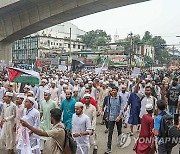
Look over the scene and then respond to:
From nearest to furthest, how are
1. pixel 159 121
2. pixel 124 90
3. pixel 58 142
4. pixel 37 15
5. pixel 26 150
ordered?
pixel 58 142, pixel 159 121, pixel 26 150, pixel 124 90, pixel 37 15

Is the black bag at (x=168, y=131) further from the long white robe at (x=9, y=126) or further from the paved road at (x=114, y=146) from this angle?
the long white robe at (x=9, y=126)

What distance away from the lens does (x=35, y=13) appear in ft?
84.7

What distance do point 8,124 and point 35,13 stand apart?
1936 centimetres

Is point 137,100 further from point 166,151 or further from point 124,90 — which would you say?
point 166,151

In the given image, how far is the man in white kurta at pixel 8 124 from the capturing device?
7.42 m

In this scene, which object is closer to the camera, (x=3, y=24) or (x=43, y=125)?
(x=43, y=125)

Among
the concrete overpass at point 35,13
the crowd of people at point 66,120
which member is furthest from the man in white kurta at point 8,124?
the concrete overpass at point 35,13

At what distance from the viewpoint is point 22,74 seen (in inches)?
385

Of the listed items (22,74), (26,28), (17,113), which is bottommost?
(17,113)

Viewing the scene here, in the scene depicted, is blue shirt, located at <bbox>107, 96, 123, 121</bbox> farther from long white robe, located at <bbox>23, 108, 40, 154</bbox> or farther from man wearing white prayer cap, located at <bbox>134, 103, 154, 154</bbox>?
man wearing white prayer cap, located at <bbox>134, 103, 154, 154</bbox>

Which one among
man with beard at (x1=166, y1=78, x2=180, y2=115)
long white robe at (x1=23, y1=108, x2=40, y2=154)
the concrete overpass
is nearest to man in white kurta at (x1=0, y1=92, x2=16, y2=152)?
long white robe at (x1=23, y1=108, x2=40, y2=154)

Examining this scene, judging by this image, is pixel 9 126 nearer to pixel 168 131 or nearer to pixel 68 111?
pixel 68 111

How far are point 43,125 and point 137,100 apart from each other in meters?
3.16

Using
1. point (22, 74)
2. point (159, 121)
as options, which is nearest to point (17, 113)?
point (22, 74)
